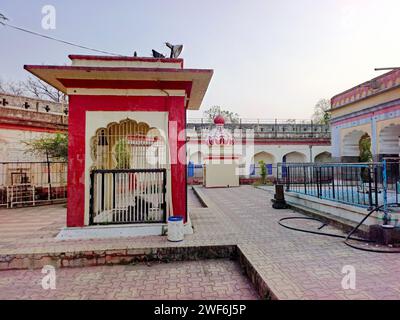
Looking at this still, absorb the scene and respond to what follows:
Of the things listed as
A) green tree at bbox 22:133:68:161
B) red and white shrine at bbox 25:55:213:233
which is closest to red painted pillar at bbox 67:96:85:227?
red and white shrine at bbox 25:55:213:233

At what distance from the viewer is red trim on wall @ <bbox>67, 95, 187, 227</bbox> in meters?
5.34

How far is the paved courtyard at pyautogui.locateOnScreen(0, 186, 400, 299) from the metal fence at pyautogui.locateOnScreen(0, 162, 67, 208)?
4410 mm

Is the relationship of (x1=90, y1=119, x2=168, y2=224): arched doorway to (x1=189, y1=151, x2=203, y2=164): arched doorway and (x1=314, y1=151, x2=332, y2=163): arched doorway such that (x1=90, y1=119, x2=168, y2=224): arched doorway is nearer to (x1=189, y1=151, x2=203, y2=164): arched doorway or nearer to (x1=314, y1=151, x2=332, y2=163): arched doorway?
(x1=189, y1=151, x2=203, y2=164): arched doorway

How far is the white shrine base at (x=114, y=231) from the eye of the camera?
205 inches

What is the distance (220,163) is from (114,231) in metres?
11.7

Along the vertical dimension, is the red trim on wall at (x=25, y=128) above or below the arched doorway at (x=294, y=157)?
above

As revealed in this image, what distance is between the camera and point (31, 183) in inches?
419

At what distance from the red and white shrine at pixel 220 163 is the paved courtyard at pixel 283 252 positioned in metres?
9.17

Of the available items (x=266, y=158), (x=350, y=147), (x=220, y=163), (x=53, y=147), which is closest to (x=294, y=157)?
(x=266, y=158)

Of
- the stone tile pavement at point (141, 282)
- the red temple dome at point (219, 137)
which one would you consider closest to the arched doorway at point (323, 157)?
the red temple dome at point (219, 137)

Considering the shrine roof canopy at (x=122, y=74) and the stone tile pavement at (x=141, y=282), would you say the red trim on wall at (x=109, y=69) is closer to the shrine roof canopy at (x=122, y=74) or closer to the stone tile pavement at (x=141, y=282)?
the shrine roof canopy at (x=122, y=74)

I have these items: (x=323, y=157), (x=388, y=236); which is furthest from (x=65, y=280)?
(x=323, y=157)

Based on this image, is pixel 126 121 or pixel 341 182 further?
pixel 341 182

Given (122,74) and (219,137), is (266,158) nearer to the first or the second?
(219,137)
